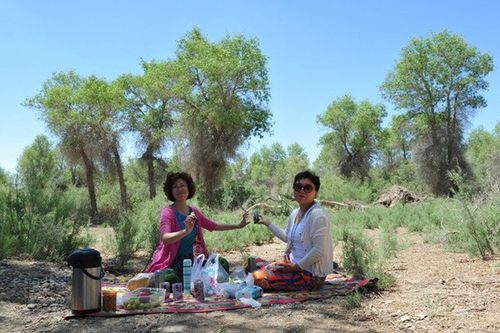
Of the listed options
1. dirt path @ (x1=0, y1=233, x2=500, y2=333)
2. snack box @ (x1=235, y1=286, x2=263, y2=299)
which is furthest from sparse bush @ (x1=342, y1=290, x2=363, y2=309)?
snack box @ (x1=235, y1=286, x2=263, y2=299)

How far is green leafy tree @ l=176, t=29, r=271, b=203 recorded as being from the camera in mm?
23797

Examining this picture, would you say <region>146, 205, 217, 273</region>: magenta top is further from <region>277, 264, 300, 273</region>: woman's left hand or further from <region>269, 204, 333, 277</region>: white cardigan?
<region>269, 204, 333, 277</region>: white cardigan

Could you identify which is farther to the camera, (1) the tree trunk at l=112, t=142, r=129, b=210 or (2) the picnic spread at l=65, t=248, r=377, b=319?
(1) the tree trunk at l=112, t=142, r=129, b=210

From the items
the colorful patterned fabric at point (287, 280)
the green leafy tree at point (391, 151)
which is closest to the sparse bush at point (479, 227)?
the colorful patterned fabric at point (287, 280)

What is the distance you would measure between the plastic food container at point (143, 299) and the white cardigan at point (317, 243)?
1467mm

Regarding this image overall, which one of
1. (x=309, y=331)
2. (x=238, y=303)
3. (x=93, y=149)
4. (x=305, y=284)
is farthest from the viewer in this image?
(x=93, y=149)

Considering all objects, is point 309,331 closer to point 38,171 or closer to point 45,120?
point 38,171

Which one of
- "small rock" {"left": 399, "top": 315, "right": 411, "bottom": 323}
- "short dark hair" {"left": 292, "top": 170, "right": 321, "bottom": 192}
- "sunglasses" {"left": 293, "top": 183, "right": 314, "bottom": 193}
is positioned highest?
"short dark hair" {"left": 292, "top": 170, "right": 321, "bottom": 192}

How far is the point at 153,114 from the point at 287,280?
22698mm

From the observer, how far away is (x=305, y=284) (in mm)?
5023

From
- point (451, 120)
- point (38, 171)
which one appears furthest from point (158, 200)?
point (451, 120)

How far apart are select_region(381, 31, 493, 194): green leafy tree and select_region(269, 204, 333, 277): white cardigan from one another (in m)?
25.5

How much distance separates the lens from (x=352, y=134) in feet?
145

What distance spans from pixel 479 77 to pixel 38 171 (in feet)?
89.6
